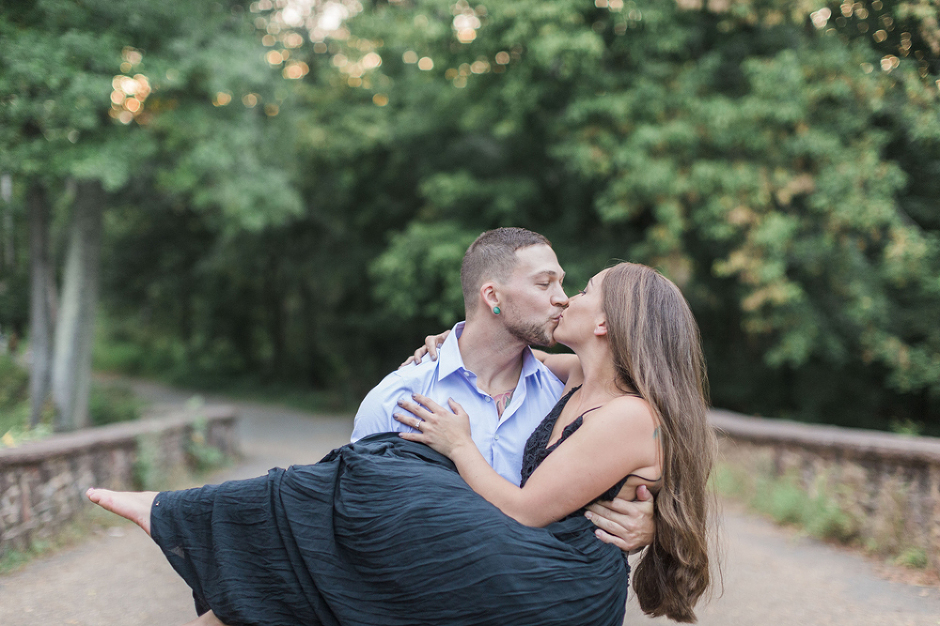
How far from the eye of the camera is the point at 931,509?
5.23 meters

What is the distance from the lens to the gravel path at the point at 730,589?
171 inches

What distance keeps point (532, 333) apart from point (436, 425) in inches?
27.0

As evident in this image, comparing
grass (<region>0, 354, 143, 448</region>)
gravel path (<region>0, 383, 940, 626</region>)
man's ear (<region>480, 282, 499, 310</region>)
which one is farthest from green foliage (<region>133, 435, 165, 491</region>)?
man's ear (<region>480, 282, 499, 310</region>)

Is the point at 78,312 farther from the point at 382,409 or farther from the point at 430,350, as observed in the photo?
the point at 382,409

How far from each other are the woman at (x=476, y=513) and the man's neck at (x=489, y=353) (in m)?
0.41

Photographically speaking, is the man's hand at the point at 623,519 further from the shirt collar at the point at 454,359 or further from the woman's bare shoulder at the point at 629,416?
the shirt collar at the point at 454,359

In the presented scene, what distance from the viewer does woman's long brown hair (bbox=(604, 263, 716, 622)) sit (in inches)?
112

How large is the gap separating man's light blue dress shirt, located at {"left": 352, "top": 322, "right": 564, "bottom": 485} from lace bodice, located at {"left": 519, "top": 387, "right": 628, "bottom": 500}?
8cm

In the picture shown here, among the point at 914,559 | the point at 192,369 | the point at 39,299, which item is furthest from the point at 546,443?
the point at 192,369

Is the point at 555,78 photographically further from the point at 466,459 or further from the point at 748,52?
the point at 466,459

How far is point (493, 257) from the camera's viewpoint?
3.46 metres

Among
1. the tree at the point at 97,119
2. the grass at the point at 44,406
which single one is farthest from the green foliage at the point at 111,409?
the tree at the point at 97,119

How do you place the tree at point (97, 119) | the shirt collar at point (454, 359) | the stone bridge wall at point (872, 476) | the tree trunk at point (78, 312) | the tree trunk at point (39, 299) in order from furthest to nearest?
the tree trunk at point (78, 312) → the tree trunk at point (39, 299) → the tree at point (97, 119) → the stone bridge wall at point (872, 476) → the shirt collar at point (454, 359)

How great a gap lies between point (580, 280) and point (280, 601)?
1016 cm
